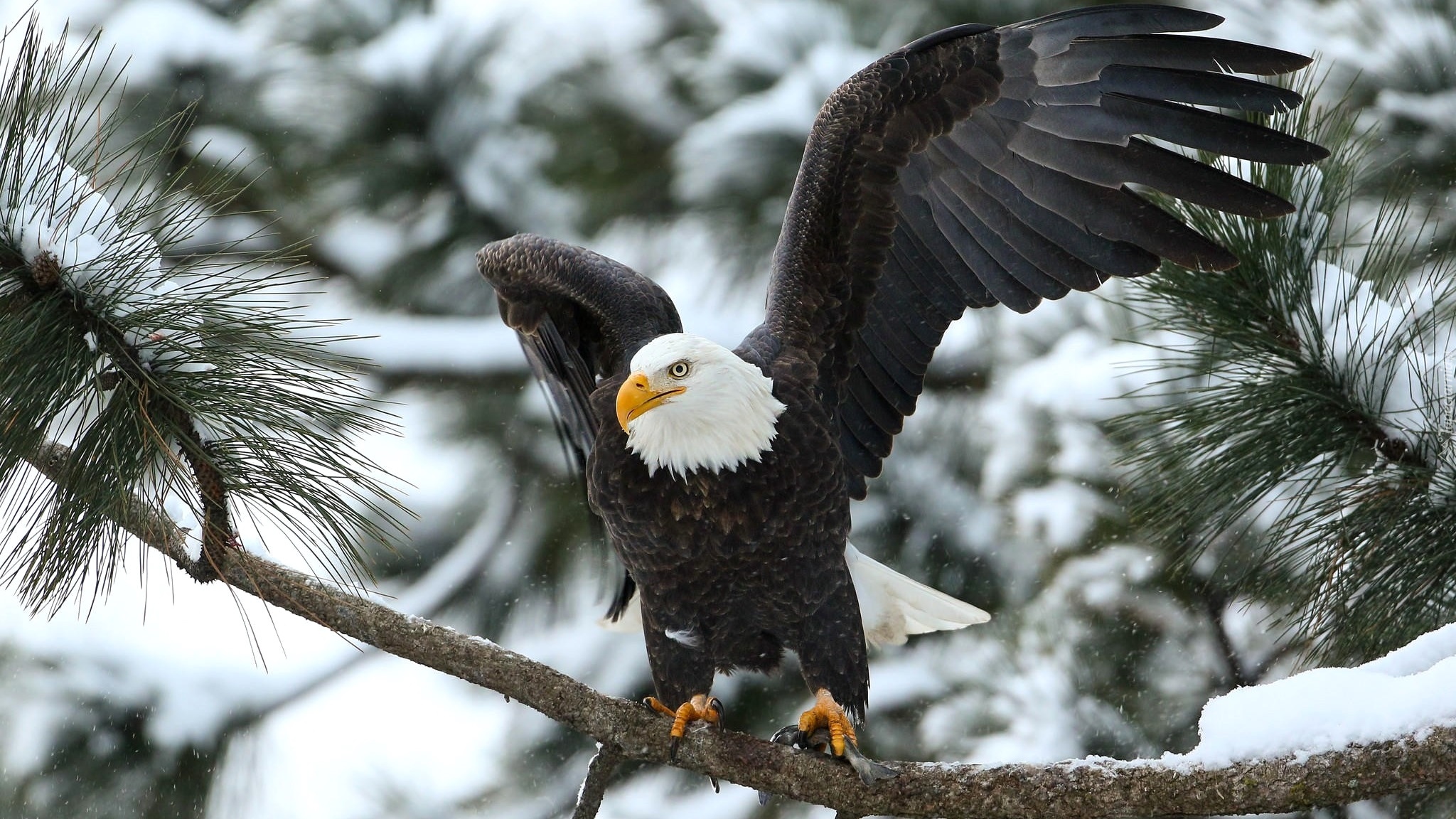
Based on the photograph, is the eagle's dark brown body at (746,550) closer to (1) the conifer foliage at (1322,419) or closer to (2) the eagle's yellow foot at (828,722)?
(2) the eagle's yellow foot at (828,722)

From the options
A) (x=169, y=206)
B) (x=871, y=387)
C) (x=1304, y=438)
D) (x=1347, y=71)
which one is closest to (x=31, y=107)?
(x=169, y=206)

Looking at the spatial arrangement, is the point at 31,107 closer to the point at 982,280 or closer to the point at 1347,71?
the point at 982,280

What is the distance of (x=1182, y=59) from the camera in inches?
86.6

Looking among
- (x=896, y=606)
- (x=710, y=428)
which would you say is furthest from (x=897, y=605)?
(x=710, y=428)

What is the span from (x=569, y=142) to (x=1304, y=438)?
2.52 m

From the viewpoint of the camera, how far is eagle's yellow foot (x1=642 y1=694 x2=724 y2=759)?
2.11 m

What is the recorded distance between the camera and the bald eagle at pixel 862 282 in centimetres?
216

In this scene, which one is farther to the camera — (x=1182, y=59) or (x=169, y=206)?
(x=1182, y=59)

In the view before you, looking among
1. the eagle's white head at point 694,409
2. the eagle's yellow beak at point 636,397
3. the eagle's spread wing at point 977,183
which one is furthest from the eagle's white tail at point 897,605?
the eagle's yellow beak at point 636,397

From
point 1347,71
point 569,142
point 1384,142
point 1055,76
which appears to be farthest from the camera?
point 569,142

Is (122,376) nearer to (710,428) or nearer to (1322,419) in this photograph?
(710,428)

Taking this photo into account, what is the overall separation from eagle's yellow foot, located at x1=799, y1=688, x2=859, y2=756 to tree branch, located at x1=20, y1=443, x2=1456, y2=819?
0.53 ft

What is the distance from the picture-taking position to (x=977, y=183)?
248cm

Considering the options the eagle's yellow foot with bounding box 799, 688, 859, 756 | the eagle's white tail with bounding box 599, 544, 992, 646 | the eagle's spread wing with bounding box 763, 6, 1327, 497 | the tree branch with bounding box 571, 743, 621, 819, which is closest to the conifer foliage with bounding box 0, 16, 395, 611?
the tree branch with bounding box 571, 743, 621, 819
